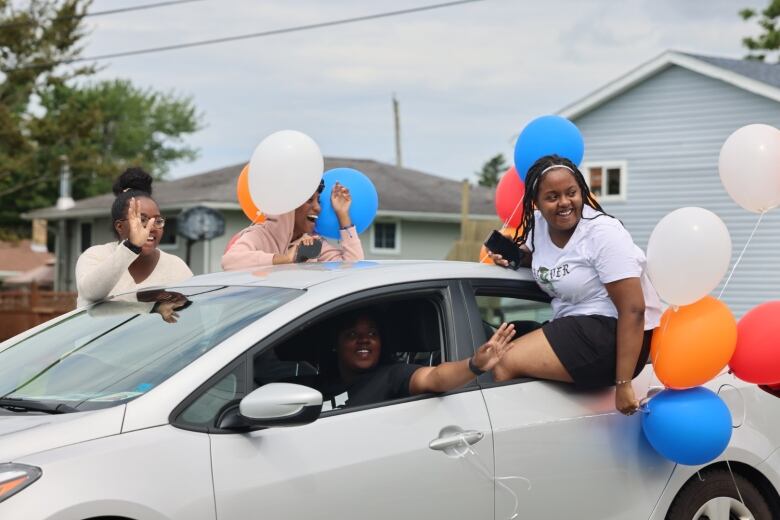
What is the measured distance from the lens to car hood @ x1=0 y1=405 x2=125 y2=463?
3488mm

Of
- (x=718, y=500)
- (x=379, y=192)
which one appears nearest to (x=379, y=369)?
(x=718, y=500)

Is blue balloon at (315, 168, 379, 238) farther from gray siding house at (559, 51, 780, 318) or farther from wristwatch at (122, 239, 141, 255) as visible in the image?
gray siding house at (559, 51, 780, 318)

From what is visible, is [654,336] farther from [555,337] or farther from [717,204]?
[717,204]

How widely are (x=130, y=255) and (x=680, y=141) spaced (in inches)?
857

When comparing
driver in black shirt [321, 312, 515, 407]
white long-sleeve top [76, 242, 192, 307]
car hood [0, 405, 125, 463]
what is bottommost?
car hood [0, 405, 125, 463]

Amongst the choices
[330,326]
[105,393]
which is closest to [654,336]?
[330,326]

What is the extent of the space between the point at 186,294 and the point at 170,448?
44.8 inches

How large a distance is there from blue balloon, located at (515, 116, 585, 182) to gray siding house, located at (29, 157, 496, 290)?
80.2 ft

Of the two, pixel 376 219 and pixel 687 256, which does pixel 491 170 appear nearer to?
pixel 376 219

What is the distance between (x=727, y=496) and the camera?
5.27m

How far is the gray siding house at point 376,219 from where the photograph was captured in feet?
103

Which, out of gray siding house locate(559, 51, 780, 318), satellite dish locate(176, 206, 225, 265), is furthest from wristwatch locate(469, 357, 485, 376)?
gray siding house locate(559, 51, 780, 318)

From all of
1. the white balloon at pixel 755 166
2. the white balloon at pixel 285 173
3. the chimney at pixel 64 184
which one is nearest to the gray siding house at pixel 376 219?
the chimney at pixel 64 184

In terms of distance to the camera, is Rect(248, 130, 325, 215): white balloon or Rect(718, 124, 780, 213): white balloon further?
Rect(248, 130, 325, 215): white balloon
